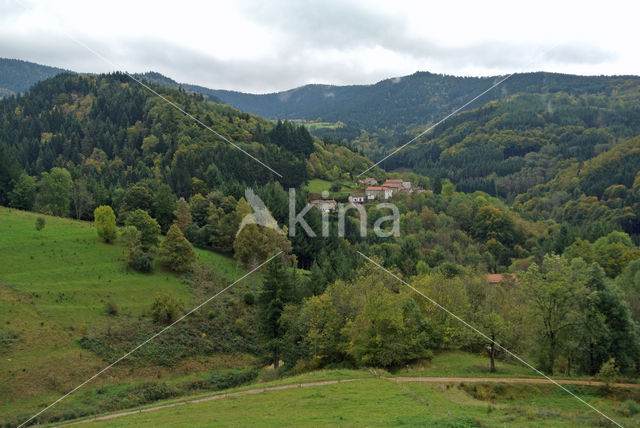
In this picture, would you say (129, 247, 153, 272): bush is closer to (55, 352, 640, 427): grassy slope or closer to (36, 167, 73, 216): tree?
(36, 167, 73, 216): tree

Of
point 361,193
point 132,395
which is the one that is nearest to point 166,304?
point 132,395

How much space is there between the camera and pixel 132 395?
109 ft

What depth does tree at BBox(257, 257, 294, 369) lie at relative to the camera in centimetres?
3909

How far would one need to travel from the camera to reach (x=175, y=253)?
53.4 metres

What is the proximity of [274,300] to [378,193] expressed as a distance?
7326 cm

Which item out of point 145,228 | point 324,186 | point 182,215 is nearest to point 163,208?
point 182,215

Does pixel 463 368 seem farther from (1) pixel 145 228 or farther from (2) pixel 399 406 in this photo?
(1) pixel 145 228

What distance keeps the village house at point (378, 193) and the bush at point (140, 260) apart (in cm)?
6332

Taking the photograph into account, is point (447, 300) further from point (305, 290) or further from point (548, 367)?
point (305, 290)

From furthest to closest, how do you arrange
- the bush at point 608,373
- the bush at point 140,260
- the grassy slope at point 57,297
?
the bush at point 140,260 < the grassy slope at point 57,297 < the bush at point 608,373

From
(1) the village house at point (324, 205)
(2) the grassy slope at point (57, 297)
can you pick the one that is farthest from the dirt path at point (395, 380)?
(1) the village house at point (324, 205)

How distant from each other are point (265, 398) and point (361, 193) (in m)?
87.0

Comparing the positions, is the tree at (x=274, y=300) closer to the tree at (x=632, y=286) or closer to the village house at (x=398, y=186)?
the tree at (x=632, y=286)

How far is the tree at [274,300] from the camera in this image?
39.1 meters
